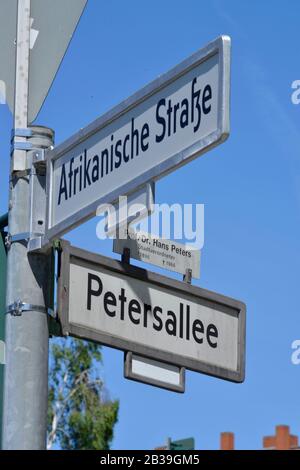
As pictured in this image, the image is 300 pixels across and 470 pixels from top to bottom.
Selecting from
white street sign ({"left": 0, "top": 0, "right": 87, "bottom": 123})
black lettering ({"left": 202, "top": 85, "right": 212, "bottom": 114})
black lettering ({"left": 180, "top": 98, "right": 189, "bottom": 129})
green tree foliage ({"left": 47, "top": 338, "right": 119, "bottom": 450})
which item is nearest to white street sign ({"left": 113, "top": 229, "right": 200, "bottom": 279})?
white street sign ({"left": 0, "top": 0, "right": 87, "bottom": 123})

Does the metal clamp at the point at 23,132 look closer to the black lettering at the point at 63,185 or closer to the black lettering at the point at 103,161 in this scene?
the black lettering at the point at 63,185

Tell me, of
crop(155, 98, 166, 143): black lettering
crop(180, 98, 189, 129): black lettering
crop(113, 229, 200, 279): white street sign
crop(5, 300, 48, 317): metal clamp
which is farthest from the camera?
crop(113, 229, 200, 279): white street sign

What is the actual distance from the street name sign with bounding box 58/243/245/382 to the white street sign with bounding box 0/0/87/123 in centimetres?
60

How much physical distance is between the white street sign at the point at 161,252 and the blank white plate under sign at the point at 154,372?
448 millimetres

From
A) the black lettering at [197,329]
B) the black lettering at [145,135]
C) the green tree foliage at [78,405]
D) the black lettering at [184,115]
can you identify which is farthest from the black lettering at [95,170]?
the green tree foliage at [78,405]

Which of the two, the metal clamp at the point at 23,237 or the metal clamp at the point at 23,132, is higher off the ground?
the metal clamp at the point at 23,132

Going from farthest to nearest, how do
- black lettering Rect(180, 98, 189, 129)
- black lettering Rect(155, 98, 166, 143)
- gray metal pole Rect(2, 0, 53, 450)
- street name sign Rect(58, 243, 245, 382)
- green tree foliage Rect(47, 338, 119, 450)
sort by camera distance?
green tree foliage Rect(47, 338, 119, 450), street name sign Rect(58, 243, 245, 382), gray metal pole Rect(2, 0, 53, 450), black lettering Rect(155, 98, 166, 143), black lettering Rect(180, 98, 189, 129)

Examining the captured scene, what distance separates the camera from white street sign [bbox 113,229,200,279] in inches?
200

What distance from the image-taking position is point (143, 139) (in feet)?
14.1

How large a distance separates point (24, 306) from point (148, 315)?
61cm

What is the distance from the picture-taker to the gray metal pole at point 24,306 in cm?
437

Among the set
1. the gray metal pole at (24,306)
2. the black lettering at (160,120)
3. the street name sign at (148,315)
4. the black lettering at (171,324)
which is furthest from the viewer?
the black lettering at (171,324)

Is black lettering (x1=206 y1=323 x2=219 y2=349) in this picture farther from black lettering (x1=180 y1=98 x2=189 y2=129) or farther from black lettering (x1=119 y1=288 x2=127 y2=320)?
black lettering (x1=180 y1=98 x2=189 y2=129)
